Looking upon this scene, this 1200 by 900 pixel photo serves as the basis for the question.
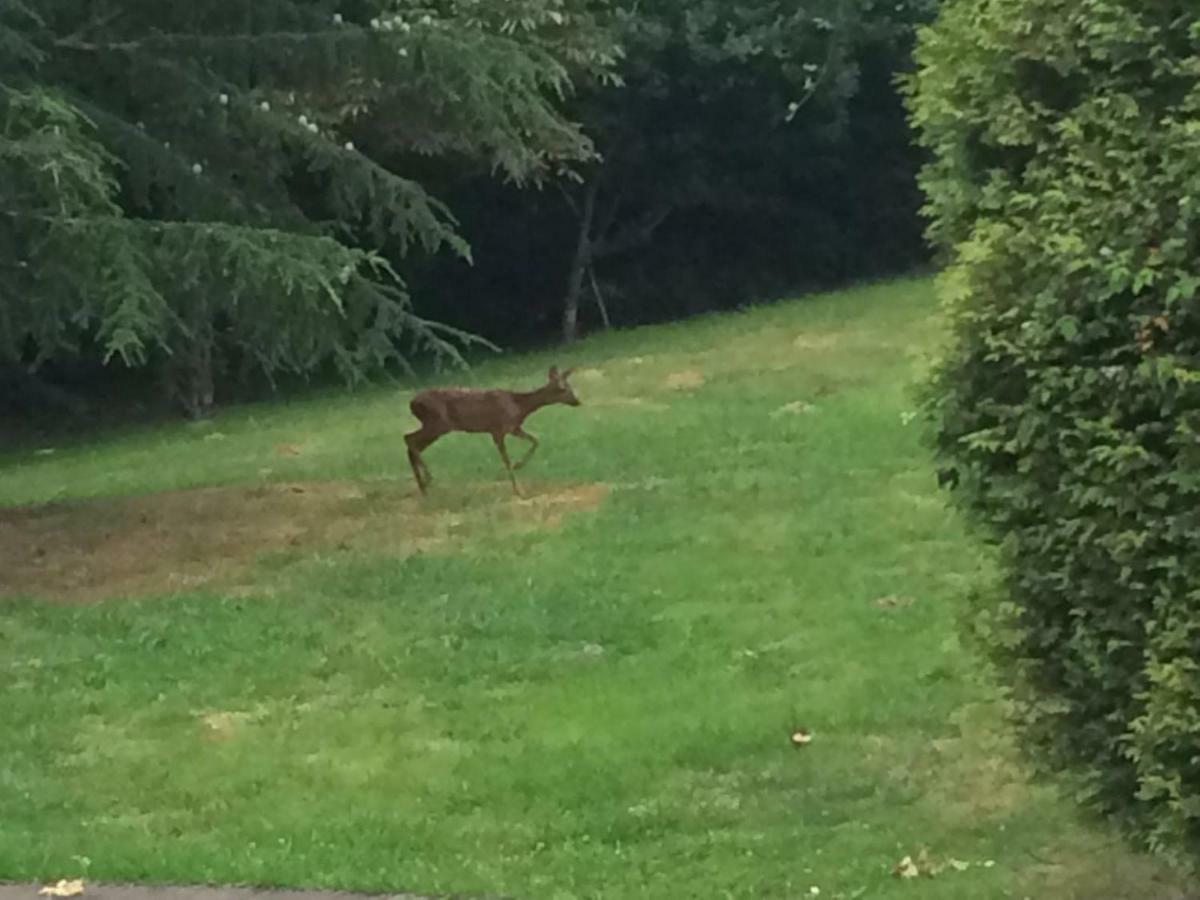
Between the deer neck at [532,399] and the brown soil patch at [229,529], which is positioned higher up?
the deer neck at [532,399]

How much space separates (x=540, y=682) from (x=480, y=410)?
4.56 metres

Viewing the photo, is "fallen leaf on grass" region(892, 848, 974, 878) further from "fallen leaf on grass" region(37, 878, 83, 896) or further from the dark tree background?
the dark tree background

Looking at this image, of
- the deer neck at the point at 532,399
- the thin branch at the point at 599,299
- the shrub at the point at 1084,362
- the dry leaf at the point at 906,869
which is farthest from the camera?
the thin branch at the point at 599,299

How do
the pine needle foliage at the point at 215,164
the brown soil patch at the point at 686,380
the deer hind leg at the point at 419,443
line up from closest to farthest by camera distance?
the pine needle foliage at the point at 215,164 → the deer hind leg at the point at 419,443 → the brown soil patch at the point at 686,380

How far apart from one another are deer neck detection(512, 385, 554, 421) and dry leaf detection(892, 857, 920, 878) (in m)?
6.96

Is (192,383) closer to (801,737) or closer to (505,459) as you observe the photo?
(505,459)

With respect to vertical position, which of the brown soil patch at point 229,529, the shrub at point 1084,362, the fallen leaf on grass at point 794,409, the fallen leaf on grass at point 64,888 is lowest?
the fallen leaf on grass at point 794,409

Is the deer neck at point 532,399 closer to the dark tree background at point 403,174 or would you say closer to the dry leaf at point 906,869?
the dark tree background at point 403,174

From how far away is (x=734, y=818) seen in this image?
6.38m

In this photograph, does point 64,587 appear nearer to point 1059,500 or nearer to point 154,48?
point 154,48

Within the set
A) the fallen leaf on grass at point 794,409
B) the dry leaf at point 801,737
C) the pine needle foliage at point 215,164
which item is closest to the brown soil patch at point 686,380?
the fallen leaf on grass at point 794,409

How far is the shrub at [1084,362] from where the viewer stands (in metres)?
4.52

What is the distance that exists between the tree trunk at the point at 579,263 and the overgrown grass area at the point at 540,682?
40.0 feet

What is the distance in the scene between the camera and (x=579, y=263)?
26984 millimetres
